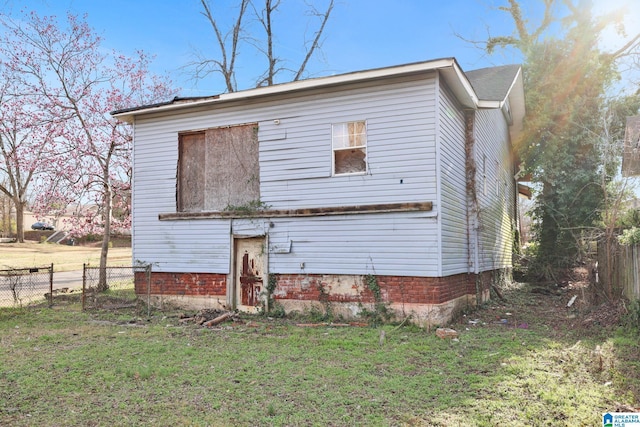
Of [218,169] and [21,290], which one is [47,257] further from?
[218,169]

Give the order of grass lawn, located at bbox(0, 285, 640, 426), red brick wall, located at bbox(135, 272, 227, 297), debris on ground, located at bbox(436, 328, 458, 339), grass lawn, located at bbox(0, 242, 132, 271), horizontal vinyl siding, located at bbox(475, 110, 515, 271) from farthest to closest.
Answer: grass lawn, located at bbox(0, 242, 132, 271)
horizontal vinyl siding, located at bbox(475, 110, 515, 271)
red brick wall, located at bbox(135, 272, 227, 297)
debris on ground, located at bbox(436, 328, 458, 339)
grass lawn, located at bbox(0, 285, 640, 426)

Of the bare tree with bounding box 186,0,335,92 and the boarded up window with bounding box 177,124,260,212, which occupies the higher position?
the bare tree with bounding box 186,0,335,92

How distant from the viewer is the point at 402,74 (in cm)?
954

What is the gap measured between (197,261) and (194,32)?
1748 centimetres

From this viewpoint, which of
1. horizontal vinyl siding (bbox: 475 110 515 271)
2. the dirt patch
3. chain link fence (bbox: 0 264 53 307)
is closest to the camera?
the dirt patch

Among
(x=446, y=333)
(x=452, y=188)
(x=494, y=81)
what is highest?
(x=494, y=81)

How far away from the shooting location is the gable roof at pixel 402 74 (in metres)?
9.34

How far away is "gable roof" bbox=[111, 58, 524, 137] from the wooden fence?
14.2ft

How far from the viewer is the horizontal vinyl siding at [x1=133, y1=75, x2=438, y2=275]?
951 centimetres

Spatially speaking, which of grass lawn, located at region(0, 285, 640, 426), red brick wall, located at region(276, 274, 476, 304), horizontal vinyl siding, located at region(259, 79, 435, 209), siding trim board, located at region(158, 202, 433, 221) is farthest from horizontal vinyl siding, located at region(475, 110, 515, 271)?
grass lawn, located at region(0, 285, 640, 426)

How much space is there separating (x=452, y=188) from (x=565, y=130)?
1037 centimetres

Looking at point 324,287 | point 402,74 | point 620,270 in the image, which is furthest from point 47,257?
point 620,270

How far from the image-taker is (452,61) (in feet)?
29.8

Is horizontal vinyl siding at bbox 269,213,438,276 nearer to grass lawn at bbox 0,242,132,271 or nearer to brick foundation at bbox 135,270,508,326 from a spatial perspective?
brick foundation at bbox 135,270,508,326
